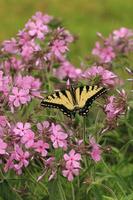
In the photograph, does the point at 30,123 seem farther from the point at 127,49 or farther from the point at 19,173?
the point at 127,49

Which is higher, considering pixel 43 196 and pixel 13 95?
pixel 13 95

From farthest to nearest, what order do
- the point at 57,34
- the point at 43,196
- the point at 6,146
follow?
the point at 57,34
the point at 43,196
the point at 6,146

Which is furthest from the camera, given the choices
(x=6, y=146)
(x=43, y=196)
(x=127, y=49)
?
(x=127, y=49)

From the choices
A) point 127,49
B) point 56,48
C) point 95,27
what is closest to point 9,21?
point 95,27

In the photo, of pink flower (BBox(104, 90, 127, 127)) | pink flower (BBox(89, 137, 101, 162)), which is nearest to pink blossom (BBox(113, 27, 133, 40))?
pink flower (BBox(104, 90, 127, 127))

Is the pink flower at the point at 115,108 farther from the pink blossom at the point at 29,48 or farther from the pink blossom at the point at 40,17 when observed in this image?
the pink blossom at the point at 40,17

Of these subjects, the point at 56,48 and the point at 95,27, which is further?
the point at 95,27

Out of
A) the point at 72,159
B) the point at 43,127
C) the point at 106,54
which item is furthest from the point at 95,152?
the point at 106,54

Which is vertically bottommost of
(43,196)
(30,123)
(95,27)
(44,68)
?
(43,196)
